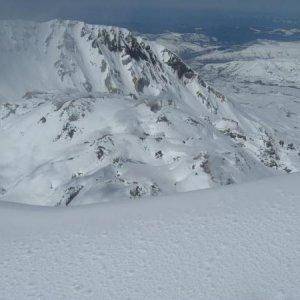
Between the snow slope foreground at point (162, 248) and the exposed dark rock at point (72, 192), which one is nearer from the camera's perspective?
the snow slope foreground at point (162, 248)

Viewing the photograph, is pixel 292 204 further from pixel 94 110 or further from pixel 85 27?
pixel 85 27

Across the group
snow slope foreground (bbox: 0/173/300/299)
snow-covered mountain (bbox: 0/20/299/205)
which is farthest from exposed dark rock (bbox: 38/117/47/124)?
snow slope foreground (bbox: 0/173/300/299)

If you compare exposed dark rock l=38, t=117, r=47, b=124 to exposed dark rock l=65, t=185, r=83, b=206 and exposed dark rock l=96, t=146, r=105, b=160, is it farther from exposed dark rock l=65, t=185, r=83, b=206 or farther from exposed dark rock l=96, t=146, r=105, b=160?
exposed dark rock l=65, t=185, r=83, b=206

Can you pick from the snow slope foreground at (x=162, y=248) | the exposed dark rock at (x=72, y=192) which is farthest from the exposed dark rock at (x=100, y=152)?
the snow slope foreground at (x=162, y=248)

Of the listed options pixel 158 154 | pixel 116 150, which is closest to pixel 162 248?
pixel 116 150

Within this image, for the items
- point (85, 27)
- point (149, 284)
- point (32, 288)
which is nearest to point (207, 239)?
point (149, 284)

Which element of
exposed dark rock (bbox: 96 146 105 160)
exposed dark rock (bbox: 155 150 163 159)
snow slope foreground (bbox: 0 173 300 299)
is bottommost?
exposed dark rock (bbox: 155 150 163 159)

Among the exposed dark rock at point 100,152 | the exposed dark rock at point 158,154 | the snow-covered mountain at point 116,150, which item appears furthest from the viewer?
the exposed dark rock at point 158,154

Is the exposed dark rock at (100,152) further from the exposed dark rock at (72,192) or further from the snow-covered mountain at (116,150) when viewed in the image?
the exposed dark rock at (72,192)


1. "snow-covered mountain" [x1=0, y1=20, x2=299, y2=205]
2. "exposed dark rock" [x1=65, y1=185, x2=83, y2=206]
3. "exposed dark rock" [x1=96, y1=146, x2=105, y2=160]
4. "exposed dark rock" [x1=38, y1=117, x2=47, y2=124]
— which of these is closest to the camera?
"exposed dark rock" [x1=65, y1=185, x2=83, y2=206]
